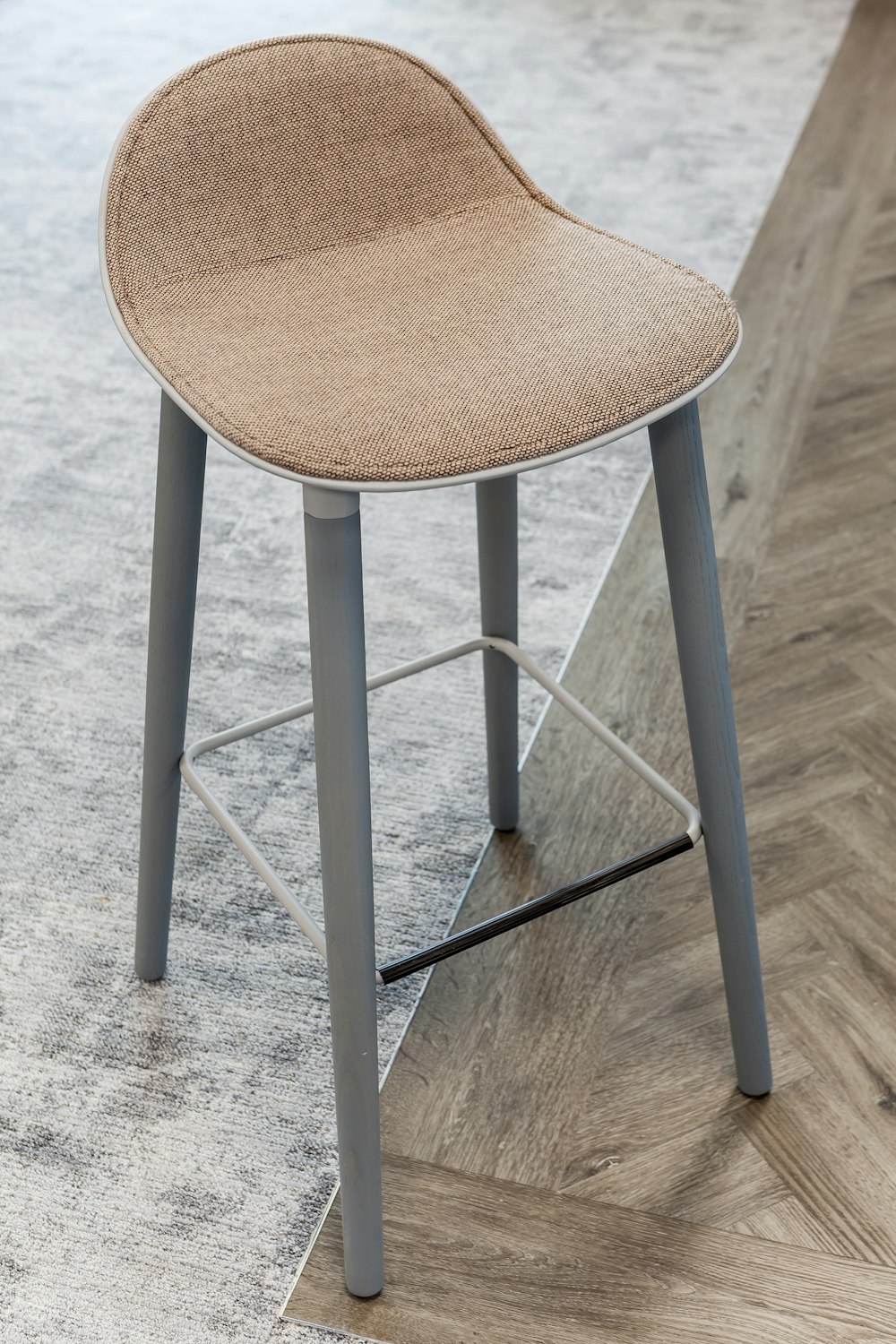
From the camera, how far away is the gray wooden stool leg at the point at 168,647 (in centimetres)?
105

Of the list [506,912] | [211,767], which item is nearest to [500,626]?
[506,912]

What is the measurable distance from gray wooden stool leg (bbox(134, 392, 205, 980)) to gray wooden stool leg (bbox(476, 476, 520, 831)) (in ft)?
0.92

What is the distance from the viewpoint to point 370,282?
39.2 inches

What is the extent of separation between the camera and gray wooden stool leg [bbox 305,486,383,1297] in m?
0.86

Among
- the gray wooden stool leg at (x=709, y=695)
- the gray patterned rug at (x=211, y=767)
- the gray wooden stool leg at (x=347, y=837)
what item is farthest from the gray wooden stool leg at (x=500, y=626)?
the gray wooden stool leg at (x=347, y=837)

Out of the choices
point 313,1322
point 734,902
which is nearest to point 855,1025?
point 734,902

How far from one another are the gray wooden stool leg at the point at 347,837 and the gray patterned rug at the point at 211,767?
154 millimetres

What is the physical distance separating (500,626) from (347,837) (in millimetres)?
462

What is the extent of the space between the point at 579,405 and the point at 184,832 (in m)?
0.82

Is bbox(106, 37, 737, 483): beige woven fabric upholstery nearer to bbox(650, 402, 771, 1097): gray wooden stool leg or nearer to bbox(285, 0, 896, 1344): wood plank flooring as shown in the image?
bbox(650, 402, 771, 1097): gray wooden stool leg

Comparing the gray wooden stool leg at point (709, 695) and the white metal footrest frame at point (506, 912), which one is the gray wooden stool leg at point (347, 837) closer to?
the white metal footrest frame at point (506, 912)

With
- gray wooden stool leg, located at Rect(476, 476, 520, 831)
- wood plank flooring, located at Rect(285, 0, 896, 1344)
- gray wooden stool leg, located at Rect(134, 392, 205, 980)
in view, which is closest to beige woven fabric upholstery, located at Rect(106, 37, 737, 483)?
gray wooden stool leg, located at Rect(134, 392, 205, 980)

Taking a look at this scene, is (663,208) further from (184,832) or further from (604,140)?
(184,832)

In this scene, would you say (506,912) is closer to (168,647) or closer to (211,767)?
(168,647)
